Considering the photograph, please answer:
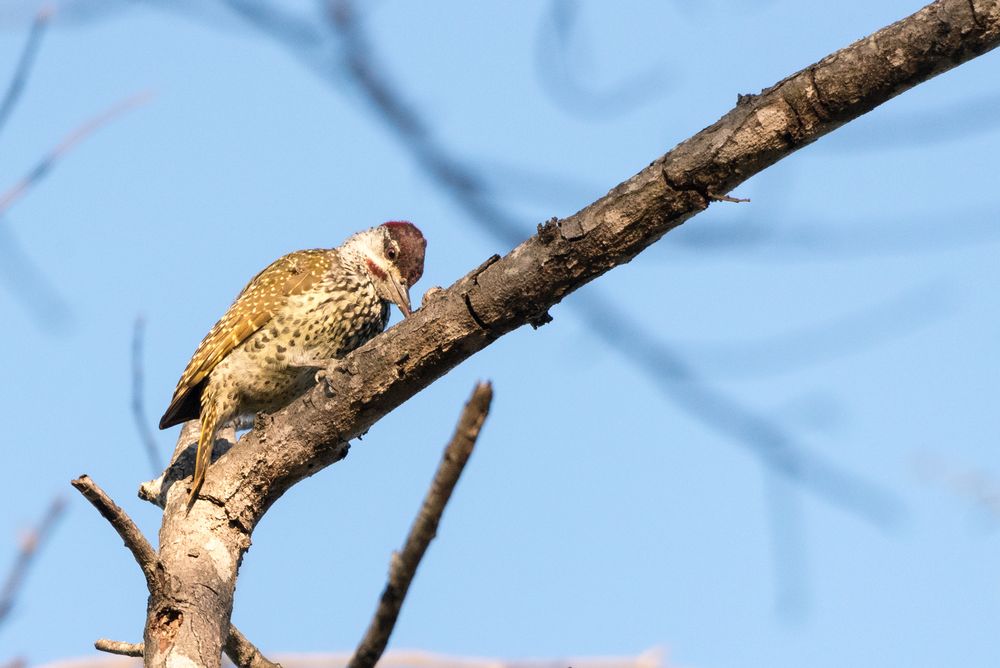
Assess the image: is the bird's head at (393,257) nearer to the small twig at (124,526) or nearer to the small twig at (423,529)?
the small twig at (124,526)

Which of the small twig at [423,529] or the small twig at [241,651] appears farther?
the small twig at [241,651]

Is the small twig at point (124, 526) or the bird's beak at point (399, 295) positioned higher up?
the bird's beak at point (399, 295)

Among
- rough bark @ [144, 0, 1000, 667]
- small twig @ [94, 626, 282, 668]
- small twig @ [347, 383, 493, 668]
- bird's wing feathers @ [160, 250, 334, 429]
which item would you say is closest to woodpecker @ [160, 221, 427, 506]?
bird's wing feathers @ [160, 250, 334, 429]

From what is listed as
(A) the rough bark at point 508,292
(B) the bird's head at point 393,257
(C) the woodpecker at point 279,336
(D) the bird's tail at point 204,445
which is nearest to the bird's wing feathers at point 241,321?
(C) the woodpecker at point 279,336

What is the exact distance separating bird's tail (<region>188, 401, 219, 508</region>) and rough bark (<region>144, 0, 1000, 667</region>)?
4cm

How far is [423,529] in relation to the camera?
1.81 meters

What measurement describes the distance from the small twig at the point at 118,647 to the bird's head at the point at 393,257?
2.92 metres

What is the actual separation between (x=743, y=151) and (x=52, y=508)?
116 inches

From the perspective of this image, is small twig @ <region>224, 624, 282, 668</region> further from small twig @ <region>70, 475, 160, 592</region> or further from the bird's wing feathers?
the bird's wing feathers

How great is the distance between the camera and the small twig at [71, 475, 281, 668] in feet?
10.0

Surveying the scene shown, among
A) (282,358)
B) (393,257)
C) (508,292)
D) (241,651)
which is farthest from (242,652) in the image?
(393,257)

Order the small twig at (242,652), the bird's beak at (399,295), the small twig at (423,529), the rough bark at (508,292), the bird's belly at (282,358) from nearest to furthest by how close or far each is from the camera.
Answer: the small twig at (423,529)
the rough bark at (508,292)
the small twig at (242,652)
the bird's belly at (282,358)
the bird's beak at (399,295)

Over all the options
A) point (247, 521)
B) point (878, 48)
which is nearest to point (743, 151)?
point (878, 48)

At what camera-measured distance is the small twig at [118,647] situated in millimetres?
3598
